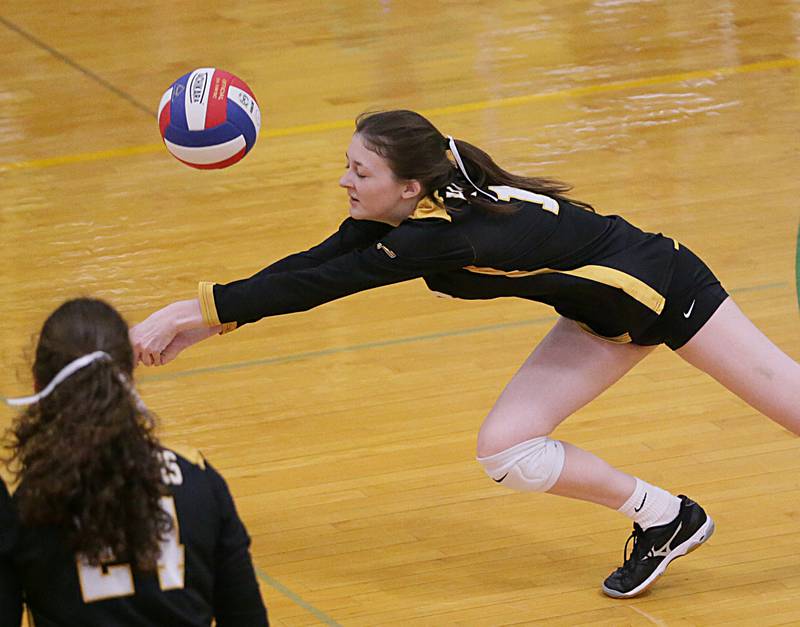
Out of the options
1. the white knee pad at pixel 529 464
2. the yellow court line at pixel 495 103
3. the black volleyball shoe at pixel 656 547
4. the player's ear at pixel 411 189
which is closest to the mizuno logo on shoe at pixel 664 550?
the black volleyball shoe at pixel 656 547

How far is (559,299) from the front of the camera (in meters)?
3.67

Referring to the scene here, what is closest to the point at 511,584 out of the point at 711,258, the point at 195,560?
the point at 195,560

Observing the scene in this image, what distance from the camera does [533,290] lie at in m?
3.59

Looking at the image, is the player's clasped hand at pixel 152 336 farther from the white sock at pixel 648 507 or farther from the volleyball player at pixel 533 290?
the white sock at pixel 648 507

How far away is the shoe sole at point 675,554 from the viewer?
3.78m

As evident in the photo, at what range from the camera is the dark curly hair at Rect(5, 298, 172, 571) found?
2.15 meters

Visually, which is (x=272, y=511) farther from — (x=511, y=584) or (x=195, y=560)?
(x=195, y=560)

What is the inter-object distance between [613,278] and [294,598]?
115 cm

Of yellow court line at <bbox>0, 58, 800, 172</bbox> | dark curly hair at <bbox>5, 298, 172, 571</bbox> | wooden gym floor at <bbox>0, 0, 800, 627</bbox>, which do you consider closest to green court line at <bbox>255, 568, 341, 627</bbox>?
wooden gym floor at <bbox>0, 0, 800, 627</bbox>

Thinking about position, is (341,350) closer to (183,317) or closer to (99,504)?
(183,317)

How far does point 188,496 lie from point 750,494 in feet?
7.81

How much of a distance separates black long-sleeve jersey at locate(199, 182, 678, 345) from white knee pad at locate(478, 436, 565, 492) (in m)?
0.33

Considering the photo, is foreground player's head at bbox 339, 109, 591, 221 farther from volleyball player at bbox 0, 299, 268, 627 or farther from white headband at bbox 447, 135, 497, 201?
volleyball player at bbox 0, 299, 268, 627

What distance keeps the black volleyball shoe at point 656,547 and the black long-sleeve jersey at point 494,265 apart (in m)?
0.50
